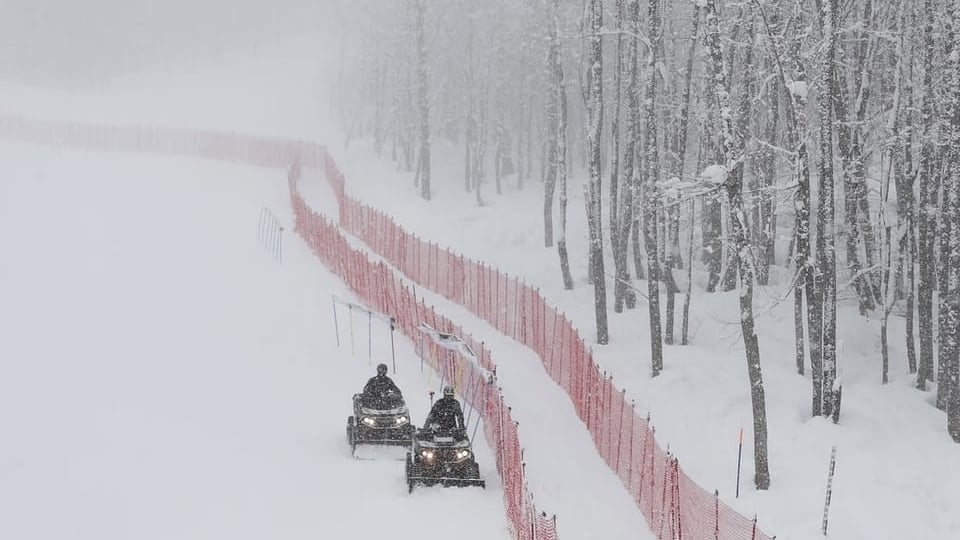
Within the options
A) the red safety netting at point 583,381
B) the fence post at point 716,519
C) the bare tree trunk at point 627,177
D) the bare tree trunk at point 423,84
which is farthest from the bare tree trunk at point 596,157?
the bare tree trunk at point 423,84

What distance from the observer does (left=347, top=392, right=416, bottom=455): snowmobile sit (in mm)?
20922

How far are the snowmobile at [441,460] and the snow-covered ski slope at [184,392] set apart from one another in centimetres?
28

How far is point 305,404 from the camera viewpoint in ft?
83.1

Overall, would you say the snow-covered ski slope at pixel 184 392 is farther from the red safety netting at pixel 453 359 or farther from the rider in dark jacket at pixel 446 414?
the rider in dark jacket at pixel 446 414

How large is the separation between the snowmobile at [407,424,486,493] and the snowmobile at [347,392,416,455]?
177 centimetres

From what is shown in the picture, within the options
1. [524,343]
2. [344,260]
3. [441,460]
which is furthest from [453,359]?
[344,260]

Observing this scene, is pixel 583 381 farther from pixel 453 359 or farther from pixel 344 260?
pixel 344 260

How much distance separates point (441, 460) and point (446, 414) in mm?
832

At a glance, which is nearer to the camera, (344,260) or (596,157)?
(596,157)

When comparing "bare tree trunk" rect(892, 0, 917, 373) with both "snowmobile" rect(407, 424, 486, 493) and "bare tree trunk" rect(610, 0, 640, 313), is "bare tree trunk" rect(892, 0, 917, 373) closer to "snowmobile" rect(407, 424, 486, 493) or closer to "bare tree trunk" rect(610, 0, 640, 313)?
"bare tree trunk" rect(610, 0, 640, 313)

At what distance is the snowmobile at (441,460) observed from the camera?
19.0m

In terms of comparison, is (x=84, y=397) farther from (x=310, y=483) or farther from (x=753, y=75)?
(x=753, y=75)

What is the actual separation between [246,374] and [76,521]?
9.92 meters

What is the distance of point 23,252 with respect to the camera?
136ft
